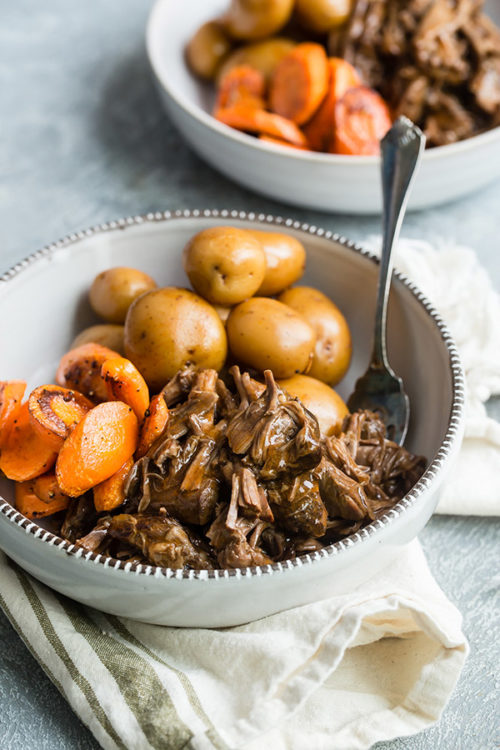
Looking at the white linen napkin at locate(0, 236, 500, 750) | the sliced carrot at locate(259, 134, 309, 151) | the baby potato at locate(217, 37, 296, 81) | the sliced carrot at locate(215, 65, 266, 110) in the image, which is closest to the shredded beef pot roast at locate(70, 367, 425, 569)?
the white linen napkin at locate(0, 236, 500, 750)

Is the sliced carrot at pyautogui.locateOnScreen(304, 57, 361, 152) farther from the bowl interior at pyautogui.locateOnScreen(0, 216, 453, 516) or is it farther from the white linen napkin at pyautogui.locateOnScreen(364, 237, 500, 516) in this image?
the bowl interior at pyautogui.locateOnScreen(0, 216, 453, 516)

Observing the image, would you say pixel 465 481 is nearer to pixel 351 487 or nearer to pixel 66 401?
pixel 351 487

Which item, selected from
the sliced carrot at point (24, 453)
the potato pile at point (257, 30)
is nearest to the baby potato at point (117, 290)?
the sliced carrot at point (24, 453)

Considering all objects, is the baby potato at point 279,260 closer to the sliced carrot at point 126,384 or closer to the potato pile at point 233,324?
the potato pile at point 233,324

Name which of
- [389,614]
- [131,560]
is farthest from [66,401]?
[389,614]

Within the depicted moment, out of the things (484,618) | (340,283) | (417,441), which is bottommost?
(484,618)

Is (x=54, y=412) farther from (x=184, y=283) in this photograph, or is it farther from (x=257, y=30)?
(x=257, y=30)
